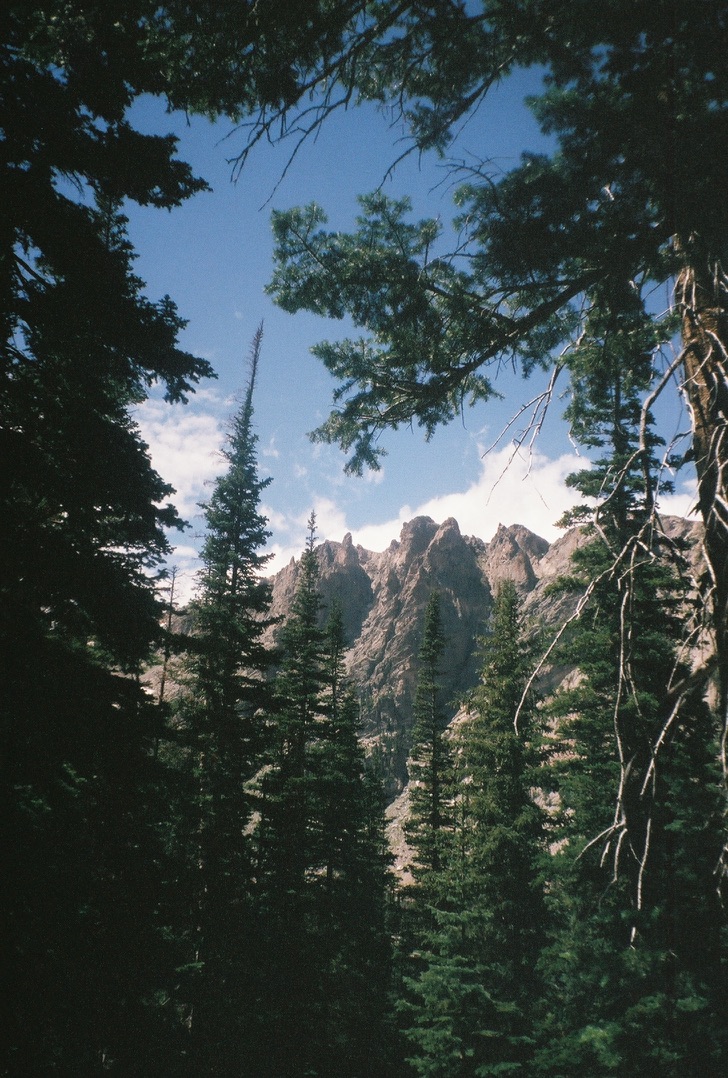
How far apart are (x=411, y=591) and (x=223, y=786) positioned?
4671 inches

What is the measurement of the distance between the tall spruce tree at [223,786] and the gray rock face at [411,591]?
98685 millimetres

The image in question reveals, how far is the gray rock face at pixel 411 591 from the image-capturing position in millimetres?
116875

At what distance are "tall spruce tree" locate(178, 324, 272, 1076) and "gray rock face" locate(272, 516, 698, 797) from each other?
98.7m

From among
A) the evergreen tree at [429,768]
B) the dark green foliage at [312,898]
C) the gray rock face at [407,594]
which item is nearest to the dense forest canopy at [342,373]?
the dark green foliage at [312,898]

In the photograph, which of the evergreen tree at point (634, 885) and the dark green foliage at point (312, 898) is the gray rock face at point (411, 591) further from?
A: the evergreen tree at point (634, 885)

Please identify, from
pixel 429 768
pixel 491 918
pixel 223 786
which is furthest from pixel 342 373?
pixel 429 768

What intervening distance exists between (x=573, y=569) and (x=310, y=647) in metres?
10.4

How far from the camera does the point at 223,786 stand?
39.8ft

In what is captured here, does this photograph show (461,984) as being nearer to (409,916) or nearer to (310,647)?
(310,647)

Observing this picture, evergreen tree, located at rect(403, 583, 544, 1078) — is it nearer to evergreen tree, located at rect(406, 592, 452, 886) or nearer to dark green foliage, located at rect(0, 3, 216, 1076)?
evergreen tree, located at rect(406, 592, 452, 886)

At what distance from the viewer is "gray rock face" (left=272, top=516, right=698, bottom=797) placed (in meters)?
117

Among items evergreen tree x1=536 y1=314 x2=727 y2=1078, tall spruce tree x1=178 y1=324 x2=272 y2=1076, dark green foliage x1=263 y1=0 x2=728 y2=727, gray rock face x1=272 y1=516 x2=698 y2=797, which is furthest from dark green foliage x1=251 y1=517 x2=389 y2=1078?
gray rock face x1=272 y1=516 x2=698 y2=797

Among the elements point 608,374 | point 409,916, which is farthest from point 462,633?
point 608,374

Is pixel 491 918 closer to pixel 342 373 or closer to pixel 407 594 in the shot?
pixel 342 373
